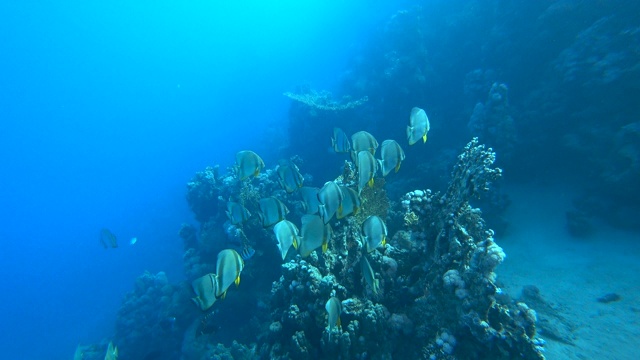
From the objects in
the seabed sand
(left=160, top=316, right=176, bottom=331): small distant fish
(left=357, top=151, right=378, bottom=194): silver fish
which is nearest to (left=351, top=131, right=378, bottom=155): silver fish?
(left=357, top=151, right=378, bottom=194): silver fish

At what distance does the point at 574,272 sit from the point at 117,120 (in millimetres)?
131730

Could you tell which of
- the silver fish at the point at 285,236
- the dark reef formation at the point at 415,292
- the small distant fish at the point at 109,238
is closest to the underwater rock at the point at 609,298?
the dark reef formation at the point at 415,292

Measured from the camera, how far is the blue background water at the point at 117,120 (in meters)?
33.5

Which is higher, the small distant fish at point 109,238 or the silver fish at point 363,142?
the small distant fish at point 109,238

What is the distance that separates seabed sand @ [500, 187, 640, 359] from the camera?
559 centimetres

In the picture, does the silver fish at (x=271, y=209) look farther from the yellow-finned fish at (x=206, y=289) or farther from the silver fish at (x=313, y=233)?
the yellow-finned fish at (x=206, y=289)

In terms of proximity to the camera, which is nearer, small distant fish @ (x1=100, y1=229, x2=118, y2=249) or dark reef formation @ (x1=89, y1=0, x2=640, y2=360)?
dark reef formation @ (x1=89, y1=0, x2=640, y2=360)

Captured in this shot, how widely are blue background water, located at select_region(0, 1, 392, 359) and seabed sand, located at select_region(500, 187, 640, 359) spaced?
74.9ft

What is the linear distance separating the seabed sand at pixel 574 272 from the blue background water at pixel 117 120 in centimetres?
2283

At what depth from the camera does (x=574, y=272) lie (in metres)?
7.88

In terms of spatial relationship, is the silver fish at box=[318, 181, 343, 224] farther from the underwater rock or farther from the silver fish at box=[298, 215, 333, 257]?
the underwater rock

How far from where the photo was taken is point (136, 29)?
381ft

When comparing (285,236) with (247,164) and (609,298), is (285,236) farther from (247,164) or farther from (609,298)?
(609,298)

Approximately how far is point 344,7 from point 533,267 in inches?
2342
